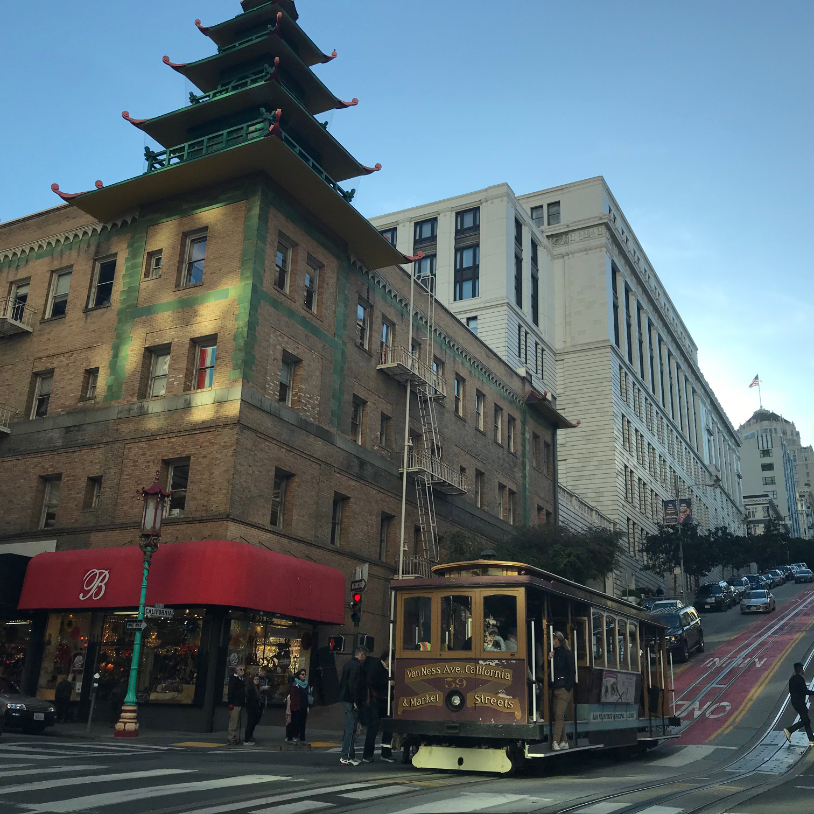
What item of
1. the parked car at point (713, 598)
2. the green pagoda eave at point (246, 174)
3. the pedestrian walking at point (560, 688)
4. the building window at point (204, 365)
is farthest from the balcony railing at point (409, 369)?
the parked car at point (713, 598)

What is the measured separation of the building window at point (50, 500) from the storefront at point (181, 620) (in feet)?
7.99

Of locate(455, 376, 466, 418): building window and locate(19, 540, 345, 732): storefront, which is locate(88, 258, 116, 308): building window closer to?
locate(19, 540, 345, 732): storefront

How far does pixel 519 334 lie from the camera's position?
2579 inches

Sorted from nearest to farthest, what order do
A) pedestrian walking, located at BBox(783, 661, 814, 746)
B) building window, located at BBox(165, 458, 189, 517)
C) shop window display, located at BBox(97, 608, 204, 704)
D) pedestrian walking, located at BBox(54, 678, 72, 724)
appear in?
1. pedestrian walking, located at BBox(783, 661, 814, 746)
2. shop window display, located at BBox(97, 608, 204, 704)
3. pedestrian walking, located at BBox(54, 678, 72, 724)
4. building window, located at BBox(165, 458, 189, 517)

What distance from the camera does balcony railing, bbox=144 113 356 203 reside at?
90.7 ft

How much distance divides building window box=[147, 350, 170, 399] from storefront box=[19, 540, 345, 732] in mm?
5286

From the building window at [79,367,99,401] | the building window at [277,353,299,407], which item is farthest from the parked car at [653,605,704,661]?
the building window at [79,367,99,401]

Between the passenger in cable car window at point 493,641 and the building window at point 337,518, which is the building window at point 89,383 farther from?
the passenger in cable car window at point 493,641

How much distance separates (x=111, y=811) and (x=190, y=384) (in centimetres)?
1904

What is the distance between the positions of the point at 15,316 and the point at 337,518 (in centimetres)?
1389

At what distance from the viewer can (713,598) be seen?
183ft

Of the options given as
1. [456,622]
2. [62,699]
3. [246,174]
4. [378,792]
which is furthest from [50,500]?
[378,792]

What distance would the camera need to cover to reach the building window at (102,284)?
29938mm

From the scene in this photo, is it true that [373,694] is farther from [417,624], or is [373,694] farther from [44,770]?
[44,770]
